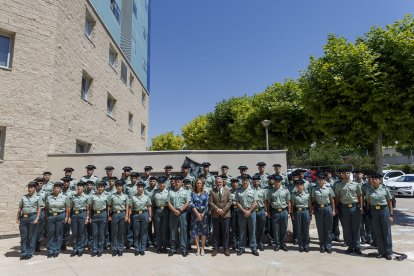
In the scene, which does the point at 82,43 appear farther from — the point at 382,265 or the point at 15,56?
the point at 382,265

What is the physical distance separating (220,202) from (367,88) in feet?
21.8

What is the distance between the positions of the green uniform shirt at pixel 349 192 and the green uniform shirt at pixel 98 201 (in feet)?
19.3

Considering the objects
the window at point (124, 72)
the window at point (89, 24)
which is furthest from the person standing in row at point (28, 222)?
the window at point (124, 72)

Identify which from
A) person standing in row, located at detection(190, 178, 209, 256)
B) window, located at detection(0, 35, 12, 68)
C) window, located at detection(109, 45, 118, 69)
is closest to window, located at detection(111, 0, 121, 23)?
window, located at detection(109, 45, 118, 69)

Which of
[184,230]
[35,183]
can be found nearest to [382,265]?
[184,230]

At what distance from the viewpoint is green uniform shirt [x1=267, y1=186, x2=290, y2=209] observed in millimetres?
7574

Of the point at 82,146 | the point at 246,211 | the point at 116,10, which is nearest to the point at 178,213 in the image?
the point at 246,211

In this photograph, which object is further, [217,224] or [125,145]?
[125,145]

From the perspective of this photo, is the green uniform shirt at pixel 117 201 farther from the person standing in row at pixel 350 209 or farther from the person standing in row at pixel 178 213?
the person standing in row at pixel 350 209

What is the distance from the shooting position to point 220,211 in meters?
7.30

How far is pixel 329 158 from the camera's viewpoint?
125ft

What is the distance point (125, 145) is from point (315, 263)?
15363 millimetres

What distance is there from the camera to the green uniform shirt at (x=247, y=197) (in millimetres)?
7504

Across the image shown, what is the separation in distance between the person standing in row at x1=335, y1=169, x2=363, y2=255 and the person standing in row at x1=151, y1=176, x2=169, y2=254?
171 inches
